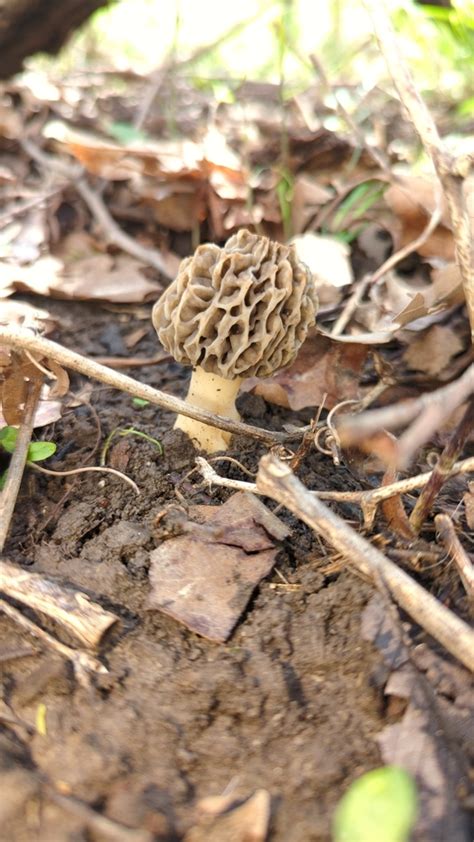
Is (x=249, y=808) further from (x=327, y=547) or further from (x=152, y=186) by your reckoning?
(x=152, y=186)

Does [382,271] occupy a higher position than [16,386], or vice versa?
[16,386]

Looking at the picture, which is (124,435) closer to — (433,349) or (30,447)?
(30,447)

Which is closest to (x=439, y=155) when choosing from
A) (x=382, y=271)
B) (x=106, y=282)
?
(x=382, y=271)

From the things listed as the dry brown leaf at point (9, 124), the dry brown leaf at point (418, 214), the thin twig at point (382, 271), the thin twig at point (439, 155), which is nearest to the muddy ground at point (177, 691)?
the thin twig at point (439, 155)

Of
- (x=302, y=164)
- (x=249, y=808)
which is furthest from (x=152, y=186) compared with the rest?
(x=249, y=808)

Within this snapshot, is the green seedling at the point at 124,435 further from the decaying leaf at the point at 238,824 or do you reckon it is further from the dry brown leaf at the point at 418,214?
the dry brown leaf at the point at 418,214

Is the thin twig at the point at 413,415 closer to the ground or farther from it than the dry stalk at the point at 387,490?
farther from it
